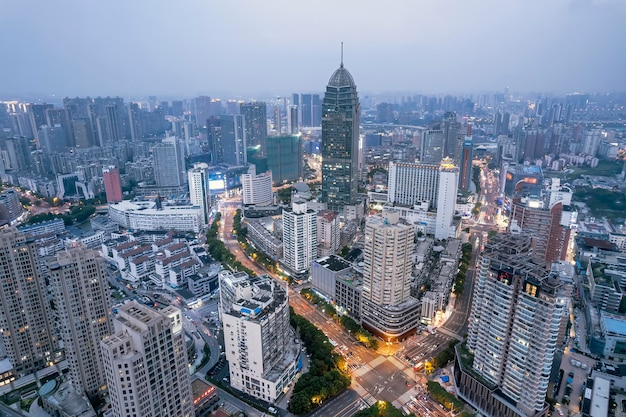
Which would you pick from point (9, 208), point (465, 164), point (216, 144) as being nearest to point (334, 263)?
point (465, 164)

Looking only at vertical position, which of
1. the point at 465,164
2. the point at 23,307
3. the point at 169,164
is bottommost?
the point at 23,307

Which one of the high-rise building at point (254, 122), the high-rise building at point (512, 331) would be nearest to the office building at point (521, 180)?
the high-rise building at point (512, 331)

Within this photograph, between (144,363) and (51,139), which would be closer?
(144,363)

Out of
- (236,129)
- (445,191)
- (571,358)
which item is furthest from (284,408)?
(236,129)

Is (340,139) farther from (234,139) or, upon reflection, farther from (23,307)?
(23,307)

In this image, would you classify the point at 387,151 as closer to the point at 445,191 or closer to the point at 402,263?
the point at 445,191

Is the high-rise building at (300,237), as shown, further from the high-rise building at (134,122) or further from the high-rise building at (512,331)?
the high-rise building at (134,122)

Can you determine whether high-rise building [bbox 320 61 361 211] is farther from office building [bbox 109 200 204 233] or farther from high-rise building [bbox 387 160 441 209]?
office building [bbox 109 200 204 233]

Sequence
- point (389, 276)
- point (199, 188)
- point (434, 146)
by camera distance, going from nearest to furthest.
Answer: point (389, 276), point (199, 188), point (434, 146)
